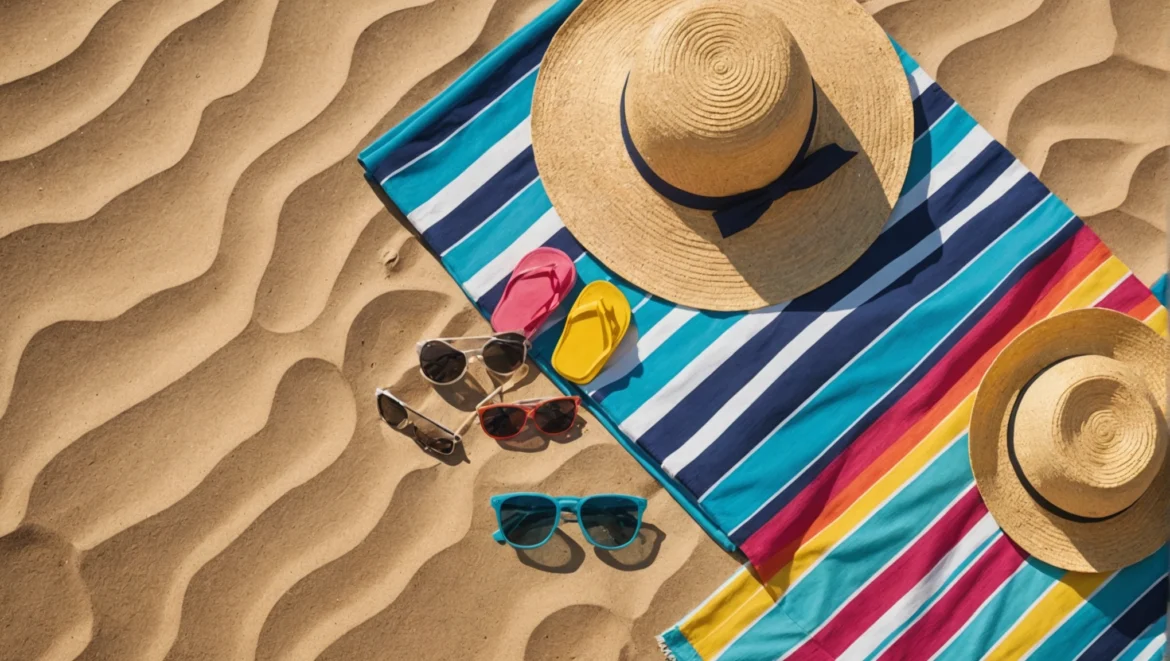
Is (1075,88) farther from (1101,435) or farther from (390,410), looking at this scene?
(390,410)

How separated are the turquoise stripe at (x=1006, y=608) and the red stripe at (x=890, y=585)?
195mm

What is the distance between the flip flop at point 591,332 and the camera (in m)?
2.62

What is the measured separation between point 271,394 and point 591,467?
974 millimetres

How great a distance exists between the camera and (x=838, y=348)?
2639 mm

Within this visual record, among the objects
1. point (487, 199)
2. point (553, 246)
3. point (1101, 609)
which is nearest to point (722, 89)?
point (553, 246)

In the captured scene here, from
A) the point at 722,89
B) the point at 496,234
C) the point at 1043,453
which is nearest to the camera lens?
the point at 722,89

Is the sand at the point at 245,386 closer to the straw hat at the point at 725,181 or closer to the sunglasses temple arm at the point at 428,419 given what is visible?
the sunglasses temple arm at the point at 428,419

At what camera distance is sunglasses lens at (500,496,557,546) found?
260 centimetres

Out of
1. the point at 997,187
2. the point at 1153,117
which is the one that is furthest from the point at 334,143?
the point at 1153,117

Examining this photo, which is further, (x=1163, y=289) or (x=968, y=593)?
(x=1163, y=289)

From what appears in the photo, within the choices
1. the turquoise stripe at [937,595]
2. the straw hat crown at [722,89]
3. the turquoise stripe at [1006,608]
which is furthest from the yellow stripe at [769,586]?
the straw hat crown at [722,89]

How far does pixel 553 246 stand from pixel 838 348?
0.90m

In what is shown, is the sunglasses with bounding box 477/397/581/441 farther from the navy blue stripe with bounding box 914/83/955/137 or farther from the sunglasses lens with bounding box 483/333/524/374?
the navy blue stripe with bounding box 914/83/955/137

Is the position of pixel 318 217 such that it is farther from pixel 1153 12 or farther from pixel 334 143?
pixel 1153 12
